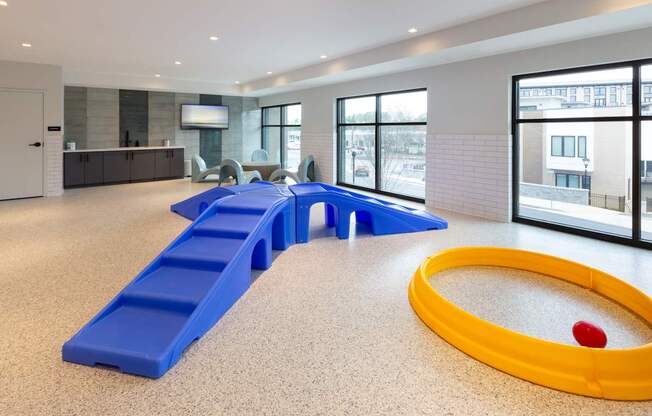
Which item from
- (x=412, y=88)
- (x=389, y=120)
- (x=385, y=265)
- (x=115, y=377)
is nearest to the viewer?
(x=115, y=377)

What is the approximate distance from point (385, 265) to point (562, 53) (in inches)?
151

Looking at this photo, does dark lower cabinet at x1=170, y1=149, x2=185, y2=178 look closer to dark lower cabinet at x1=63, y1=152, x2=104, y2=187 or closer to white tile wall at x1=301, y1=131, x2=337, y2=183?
dark lower cabinet at x1=63, y1=152, x2=104, y2=187

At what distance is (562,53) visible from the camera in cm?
571

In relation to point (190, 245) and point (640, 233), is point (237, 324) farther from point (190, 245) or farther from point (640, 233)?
point (640, 233)

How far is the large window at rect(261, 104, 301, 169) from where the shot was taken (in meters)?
12.8

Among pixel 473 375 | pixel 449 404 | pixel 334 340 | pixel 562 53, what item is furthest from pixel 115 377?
pixel 562 53

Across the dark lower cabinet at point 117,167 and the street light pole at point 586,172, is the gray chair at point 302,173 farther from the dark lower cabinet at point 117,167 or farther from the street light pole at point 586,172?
the street light pole at point 586,172

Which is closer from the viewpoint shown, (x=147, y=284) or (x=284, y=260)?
(x=147, y=284)

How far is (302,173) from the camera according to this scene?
35.9ft

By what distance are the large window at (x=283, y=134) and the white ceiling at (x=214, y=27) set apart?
3764 mm

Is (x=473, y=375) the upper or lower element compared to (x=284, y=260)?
lower

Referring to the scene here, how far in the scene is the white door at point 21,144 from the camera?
337 inches

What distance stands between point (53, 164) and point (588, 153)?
10003 millimetres

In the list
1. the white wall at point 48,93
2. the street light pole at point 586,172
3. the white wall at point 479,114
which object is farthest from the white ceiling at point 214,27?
the street light pole at point 586,172
